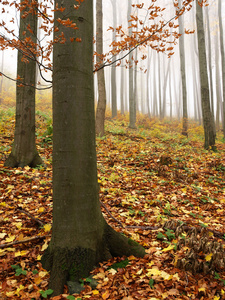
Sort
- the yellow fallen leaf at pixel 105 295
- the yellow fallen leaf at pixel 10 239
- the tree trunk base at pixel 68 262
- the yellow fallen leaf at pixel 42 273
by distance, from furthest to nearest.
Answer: the yellow fallen leaf at pixel 10 239
the yellow fallen leaf at pixel 42 273
the tree trunk base at pixel 68 262
the yellow fallen leaf at pixel 105 295

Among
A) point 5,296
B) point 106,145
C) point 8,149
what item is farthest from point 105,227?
point 106,145

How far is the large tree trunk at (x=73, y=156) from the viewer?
7.04 ft

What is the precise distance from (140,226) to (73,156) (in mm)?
1856

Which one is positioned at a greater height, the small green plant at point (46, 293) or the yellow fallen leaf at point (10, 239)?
the yellow fallen leaf at point (10, 239)

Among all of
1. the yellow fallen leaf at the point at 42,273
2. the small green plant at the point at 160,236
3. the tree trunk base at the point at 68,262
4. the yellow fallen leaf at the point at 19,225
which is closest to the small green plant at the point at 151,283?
the tree trunk base at the point at 68,262

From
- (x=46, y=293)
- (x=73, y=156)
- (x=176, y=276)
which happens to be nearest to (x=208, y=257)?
(x=176, y=276)

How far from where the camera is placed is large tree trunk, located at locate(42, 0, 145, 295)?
7.04 ft

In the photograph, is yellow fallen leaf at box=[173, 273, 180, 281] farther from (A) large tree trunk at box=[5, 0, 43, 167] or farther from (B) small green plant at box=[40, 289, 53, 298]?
(A) large tree trunk at box=[5, 0, 43, 167]

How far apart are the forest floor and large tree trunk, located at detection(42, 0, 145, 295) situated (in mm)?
261

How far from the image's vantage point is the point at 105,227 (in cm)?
256

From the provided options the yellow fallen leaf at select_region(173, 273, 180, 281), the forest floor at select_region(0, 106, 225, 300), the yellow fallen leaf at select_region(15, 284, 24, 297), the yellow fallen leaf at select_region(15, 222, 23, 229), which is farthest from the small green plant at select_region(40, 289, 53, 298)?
the yellow fallen leaf at select_region(173, 273, 180, 281)

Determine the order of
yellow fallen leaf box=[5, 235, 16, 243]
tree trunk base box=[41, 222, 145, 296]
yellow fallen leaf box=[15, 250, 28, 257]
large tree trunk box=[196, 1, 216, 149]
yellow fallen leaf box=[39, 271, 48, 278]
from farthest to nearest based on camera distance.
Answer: large tree trunk box=[196, 1, 216, 149] < yellow fallen leaf box=[5, 235, 16, 243] < yellow fallen leaf box=[15, 250, 28, 257] < yellow fallen leaf box=[39, 271, 48, 278] < tree trunk base box=[41, 222, 145, 296]

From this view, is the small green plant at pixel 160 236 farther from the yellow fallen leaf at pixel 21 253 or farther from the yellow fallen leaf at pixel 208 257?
the yellow fallen leaf at pixel 21 253

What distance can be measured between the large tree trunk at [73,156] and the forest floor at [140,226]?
0.26 meters
